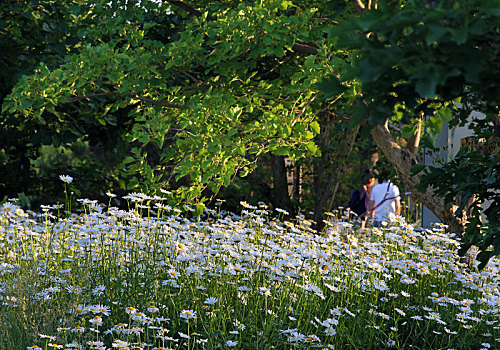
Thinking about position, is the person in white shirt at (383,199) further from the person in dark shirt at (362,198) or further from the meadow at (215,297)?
the meadow at (215,297)

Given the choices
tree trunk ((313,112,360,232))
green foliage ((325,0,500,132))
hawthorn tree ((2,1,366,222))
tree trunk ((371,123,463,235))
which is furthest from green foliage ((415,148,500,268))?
tree trunk ((313,112,360,232))

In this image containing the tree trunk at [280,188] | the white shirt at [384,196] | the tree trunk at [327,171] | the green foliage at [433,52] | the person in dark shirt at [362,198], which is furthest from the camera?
the white shirt at [384,196]

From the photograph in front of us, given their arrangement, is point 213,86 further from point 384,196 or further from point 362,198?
point 384,196

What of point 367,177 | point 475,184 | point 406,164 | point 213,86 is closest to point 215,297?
point 475,184

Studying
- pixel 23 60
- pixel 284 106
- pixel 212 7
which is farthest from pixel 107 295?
pixel 23 60

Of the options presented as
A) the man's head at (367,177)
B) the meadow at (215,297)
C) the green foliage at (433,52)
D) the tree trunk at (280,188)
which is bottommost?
the meadow at (215,297)

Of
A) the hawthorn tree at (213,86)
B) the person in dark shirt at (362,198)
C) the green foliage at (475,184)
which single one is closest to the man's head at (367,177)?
the person in dark shirt at (362,198)

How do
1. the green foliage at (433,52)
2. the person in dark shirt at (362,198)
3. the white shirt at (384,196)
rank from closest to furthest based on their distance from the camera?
the green foliage at (433,52)
the person in dark shirt at (362,198)
the white shirt at (384,196)

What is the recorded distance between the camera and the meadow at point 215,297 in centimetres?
377

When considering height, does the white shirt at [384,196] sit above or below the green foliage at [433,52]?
below

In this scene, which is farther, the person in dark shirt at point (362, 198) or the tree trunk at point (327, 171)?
the person in dark shirt at point (362, 198)

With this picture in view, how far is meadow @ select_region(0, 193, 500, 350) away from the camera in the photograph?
3.77 metres

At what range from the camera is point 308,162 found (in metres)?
10.0

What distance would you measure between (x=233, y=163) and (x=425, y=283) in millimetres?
2218
